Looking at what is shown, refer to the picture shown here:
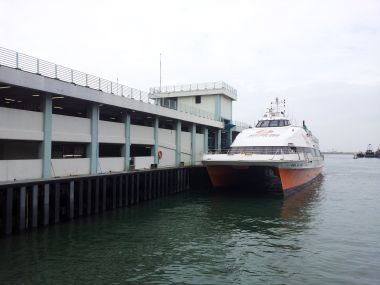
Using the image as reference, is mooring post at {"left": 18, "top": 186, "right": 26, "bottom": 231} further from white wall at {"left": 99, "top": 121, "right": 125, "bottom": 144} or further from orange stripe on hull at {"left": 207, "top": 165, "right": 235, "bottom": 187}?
orange stripe on hull at {"left": 207, "top": 165, "right": 235, "bottom": 187}

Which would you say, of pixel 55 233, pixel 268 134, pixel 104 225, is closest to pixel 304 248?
pixel 104 225

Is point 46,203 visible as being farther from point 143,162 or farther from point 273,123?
point 273,123

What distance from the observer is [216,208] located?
81.4 ft

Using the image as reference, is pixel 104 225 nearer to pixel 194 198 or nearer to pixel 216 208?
pixel 216 208

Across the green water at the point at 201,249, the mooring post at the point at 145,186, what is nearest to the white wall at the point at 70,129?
the green water at the point at 201,249

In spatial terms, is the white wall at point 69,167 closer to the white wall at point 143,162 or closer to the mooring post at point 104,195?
the mooring post at point 104,195

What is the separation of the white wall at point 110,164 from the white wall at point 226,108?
24.4 metres

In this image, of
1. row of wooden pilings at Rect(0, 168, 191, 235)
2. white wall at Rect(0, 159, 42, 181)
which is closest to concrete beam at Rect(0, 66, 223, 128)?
white wall at Rect(0, 159, 42, 181)

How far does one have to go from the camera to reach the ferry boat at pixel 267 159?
29.3 meters

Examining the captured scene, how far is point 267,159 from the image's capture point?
28375mm

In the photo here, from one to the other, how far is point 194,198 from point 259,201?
551 cm

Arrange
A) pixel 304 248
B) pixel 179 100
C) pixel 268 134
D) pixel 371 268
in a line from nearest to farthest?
pixel 371 268, pixel 304 248, pixel 268 134, pixel 179 100

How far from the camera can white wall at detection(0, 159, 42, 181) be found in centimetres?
1706

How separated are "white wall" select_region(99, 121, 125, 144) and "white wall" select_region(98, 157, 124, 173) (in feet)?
4.34
